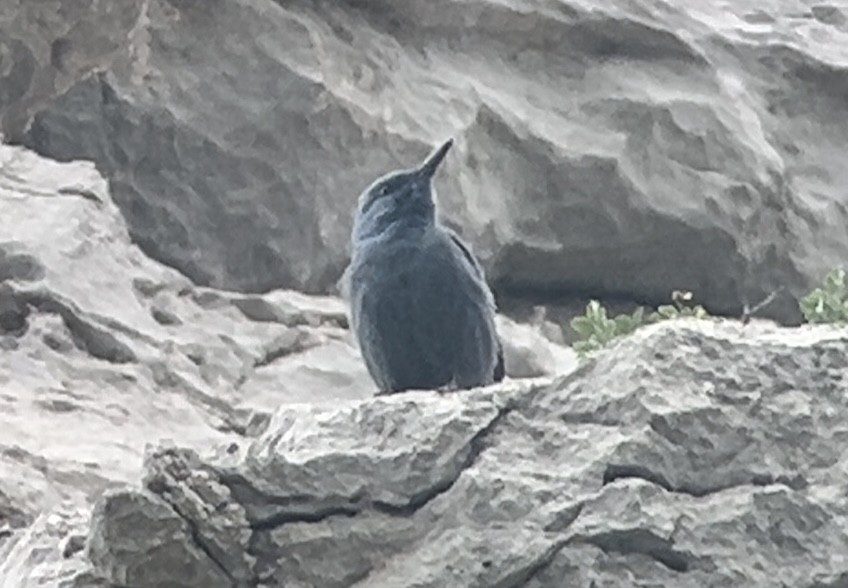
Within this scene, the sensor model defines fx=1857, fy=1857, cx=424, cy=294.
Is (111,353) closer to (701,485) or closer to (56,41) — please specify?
(56,41)

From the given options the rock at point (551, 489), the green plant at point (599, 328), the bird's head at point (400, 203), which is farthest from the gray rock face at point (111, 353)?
A: the rock at point (551, 489)

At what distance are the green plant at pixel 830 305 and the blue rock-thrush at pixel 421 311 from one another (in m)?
0.97

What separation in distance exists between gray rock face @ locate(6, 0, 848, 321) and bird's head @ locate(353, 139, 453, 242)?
5.75 ft

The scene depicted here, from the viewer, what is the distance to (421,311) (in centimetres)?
466

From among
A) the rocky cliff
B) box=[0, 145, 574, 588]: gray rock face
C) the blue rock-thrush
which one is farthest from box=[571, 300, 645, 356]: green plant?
box=[0, 145, 574, 588]: gray rock face

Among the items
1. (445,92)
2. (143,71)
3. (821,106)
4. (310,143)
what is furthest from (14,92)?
(821,106)

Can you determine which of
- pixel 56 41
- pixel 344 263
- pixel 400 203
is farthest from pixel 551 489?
pixel 344 263

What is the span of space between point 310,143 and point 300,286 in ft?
1.83

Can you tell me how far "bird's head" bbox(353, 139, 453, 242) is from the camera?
16.0 ft

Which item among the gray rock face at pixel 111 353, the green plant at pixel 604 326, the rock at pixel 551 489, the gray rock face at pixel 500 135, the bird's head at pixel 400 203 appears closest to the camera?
the rock at pixel 551 489

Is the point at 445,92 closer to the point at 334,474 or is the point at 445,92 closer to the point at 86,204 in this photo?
the point at 86,204

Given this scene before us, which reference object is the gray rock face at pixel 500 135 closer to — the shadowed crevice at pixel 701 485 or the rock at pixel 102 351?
the rock at pixel 102 351

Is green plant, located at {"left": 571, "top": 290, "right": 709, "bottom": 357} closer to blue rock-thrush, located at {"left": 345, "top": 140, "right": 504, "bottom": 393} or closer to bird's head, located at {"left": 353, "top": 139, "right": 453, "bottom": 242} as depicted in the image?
blue rock-thrush, located at {"left": 345, "top": 140, "right": 504, "bottom": 393}

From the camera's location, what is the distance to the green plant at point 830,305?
203 inches
